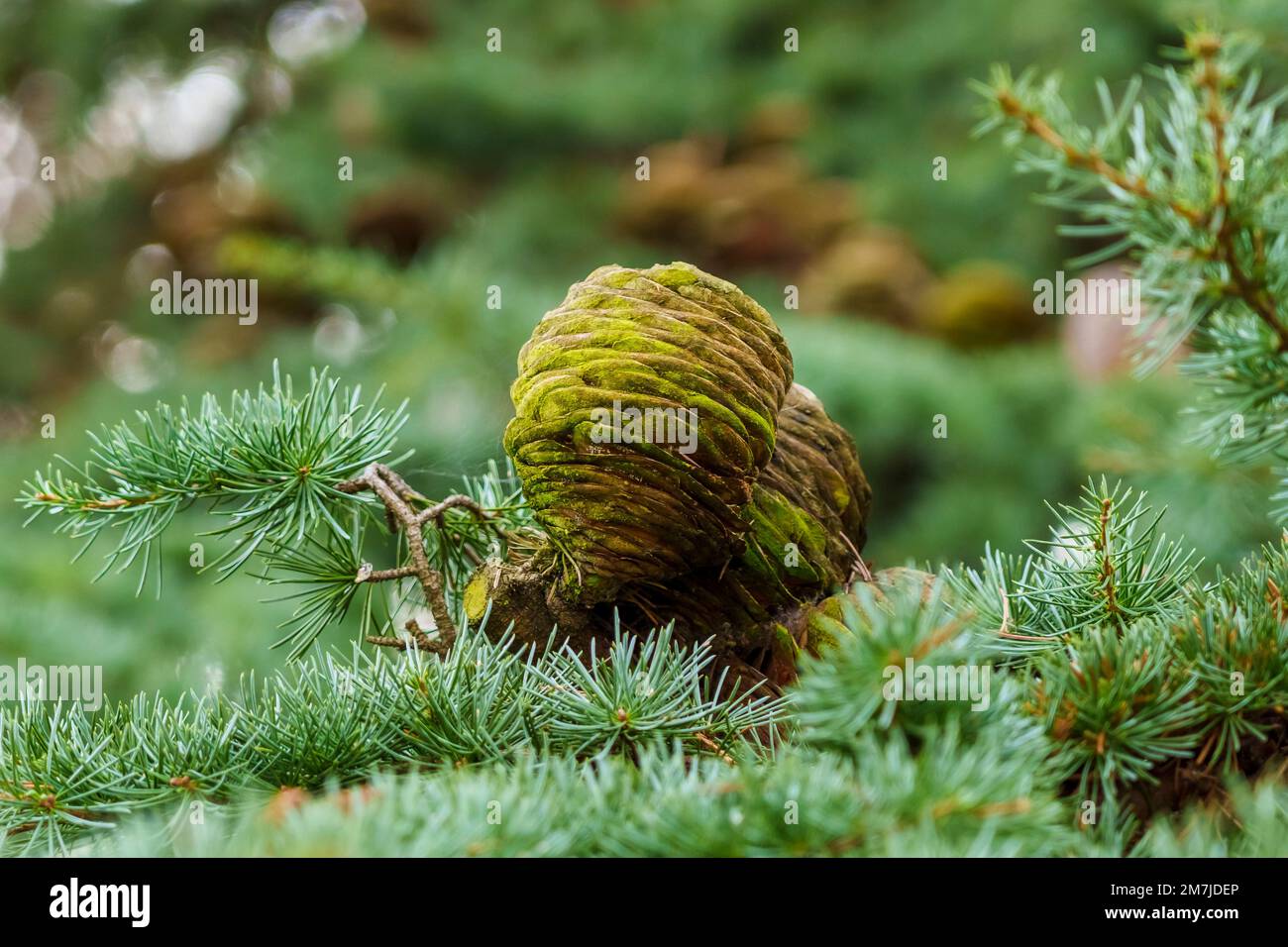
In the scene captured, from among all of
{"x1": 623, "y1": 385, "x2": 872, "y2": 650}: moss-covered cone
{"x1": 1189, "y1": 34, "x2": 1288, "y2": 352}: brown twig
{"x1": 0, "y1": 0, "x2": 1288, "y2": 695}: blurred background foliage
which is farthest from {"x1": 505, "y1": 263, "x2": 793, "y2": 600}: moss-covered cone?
{"x1": 0, "y1": 0, "x2": 1288, "y2": 695}: blurred background foliage

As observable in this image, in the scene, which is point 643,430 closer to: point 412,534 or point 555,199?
point 412,534

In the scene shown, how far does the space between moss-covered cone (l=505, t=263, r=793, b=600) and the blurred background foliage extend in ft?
2.96

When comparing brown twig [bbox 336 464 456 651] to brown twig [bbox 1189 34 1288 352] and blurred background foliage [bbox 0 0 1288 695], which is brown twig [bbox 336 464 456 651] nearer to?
brown twig [bbox 1189 34 1288 352]

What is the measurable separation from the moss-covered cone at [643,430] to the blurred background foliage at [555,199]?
35.5 inches

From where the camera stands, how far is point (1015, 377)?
4.83 ft

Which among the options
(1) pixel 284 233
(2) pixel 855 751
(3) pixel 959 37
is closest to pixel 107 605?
(1) pixel 284 233

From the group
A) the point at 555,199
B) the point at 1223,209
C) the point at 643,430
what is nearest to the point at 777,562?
the point at 643,430

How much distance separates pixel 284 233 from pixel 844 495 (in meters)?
1.44

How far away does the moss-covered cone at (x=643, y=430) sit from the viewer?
28 centimetres

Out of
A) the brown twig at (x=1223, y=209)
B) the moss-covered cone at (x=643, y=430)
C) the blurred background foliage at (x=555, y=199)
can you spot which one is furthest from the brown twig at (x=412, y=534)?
the blurred background foliage at (x=555, y=199)

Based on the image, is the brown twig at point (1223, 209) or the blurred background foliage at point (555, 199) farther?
the blurred background foliage at point (555, 199)

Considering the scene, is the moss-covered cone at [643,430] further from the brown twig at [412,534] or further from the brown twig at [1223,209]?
the brown twig at [1223,209]
